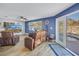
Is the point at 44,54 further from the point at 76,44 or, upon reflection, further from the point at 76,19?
the point at 76,19

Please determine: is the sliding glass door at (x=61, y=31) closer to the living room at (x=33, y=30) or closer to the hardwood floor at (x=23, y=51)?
the living room at (x=33, y=30)

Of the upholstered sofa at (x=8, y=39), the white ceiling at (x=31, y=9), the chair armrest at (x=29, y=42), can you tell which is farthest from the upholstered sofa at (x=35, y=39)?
the white ceiling at (x=31, y=9)

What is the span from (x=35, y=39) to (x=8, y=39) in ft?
1.82

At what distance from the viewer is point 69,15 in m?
2.47

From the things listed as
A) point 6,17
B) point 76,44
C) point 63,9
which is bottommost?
point 76,44

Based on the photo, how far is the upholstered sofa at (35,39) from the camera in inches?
102

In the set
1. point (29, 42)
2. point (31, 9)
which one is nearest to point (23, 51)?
point (29, 42)

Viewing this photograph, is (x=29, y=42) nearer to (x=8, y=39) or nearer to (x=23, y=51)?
(x=23, y=51)

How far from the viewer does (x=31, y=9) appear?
8.18 ft

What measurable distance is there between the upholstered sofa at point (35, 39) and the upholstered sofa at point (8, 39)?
0.23 m

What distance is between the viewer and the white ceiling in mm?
2441

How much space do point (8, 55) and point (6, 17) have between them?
772 mm

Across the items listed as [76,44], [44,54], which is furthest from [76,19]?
[44,54]

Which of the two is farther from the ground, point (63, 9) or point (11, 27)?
point (63, 9)
